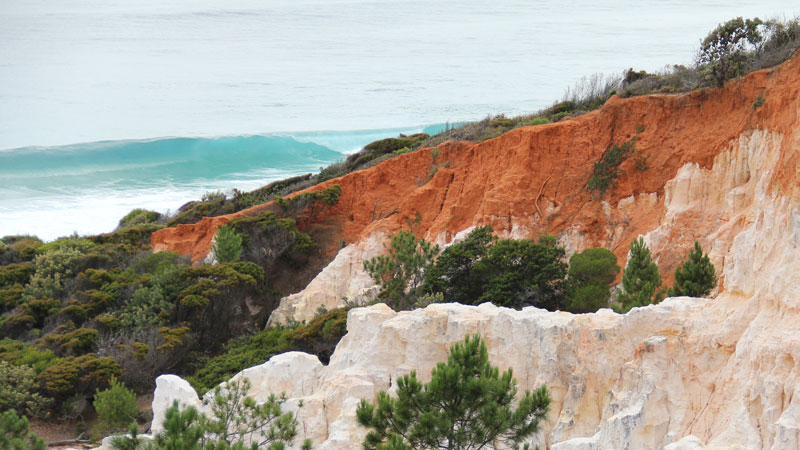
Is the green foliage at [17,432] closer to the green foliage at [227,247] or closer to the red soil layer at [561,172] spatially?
A: the red soil layer at [561,172]

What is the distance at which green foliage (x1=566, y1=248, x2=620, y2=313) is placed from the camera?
66.6 ft

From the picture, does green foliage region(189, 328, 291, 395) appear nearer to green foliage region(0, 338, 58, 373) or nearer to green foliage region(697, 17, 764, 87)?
green foliage region(0, 338, 58, 373)

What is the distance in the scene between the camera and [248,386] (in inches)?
583

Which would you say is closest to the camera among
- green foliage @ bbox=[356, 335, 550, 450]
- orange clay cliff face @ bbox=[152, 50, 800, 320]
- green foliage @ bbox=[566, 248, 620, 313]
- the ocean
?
green foliage @ bbox=[356, 335, 550, 450]

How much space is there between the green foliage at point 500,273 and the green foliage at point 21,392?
425 inches

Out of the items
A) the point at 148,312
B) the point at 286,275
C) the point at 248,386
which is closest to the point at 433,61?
the point at 286,275

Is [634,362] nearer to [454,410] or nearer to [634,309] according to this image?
[634,309]

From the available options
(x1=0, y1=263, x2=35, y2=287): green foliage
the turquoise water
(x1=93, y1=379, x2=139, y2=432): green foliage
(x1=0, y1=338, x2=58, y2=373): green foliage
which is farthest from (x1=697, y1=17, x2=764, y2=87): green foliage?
the turquoise water

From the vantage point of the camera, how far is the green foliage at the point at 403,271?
23.9m

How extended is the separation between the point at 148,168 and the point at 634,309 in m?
61.7

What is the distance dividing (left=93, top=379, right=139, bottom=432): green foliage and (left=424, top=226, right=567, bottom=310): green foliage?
8603 mm

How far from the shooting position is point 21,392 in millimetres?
21281

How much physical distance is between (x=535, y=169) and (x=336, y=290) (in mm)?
8057

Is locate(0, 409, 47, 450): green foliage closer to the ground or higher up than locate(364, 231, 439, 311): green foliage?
closer to the ground
